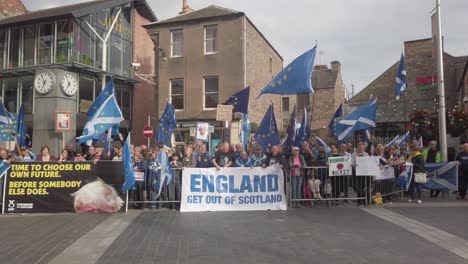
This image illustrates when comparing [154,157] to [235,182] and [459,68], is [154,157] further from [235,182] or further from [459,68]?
[459,68]

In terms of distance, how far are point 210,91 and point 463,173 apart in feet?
55.7

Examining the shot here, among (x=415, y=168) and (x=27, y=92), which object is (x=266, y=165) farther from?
(x=27, y=92)

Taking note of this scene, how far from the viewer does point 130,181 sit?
32.5ft

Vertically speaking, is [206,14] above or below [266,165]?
above

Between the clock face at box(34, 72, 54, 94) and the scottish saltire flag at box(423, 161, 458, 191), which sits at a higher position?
the clock face at box(34, 72, 54, 94)

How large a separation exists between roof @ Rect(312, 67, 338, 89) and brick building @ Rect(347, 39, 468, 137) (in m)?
4.59

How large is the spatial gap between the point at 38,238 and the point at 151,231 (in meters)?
1.98

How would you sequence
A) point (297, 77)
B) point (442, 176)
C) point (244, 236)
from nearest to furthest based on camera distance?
point (244, 236), point (297, 77), point (442, 176)

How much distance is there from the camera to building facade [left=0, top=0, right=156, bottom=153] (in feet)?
77.9

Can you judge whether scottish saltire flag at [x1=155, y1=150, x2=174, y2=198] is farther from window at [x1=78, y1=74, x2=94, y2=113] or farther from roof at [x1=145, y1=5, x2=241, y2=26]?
window at [x1=78, y1=74, x2=94, y2=113]

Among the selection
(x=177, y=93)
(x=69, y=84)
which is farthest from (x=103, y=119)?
(x=177, y=93)

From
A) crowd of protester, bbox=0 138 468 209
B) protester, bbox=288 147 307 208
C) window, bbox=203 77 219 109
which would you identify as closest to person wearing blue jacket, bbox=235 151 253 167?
crowd of protester, bbox=0 138 468 209

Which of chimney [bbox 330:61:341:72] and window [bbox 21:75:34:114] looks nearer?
window [bbox 21:75:34:114]

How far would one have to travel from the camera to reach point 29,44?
1053 inches
